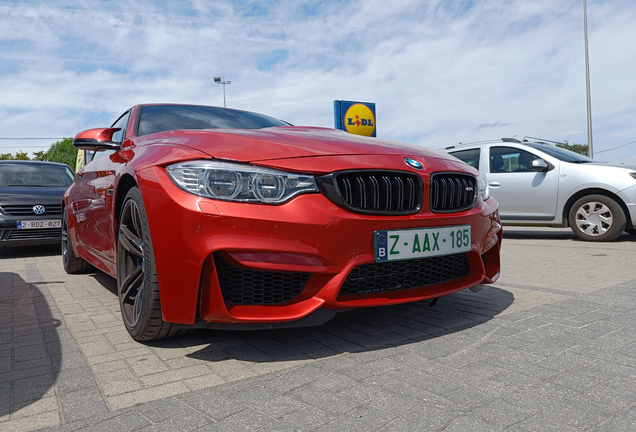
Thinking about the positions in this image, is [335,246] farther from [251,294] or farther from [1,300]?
[1,300]

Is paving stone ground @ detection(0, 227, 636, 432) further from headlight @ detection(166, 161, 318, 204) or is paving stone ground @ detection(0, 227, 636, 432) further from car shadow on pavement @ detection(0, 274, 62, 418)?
headlight @ detection(166, 161, 318, 204)

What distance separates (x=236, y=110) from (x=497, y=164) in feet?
18.1

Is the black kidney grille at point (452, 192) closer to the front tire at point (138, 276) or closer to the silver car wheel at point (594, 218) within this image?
the front tire at point (138, 276)

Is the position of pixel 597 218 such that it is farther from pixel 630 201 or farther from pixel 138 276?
pixel 138 276

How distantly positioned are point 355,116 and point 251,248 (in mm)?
16163

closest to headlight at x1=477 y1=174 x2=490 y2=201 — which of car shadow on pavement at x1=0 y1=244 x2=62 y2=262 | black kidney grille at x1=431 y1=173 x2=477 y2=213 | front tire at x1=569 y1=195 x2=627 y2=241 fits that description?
black kidney grille at x1=431 y1=173 x2=477 y2=213

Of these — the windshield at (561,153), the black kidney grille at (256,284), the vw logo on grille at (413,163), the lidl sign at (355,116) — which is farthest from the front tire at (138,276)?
the lidl sign at (355,116)

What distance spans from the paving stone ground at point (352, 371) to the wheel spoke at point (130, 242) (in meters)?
0.50

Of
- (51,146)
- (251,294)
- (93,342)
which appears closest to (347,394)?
(251,294)

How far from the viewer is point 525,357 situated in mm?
2455

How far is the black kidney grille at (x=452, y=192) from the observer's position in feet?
9.16

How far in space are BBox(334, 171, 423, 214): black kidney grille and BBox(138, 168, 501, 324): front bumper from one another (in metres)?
0.07

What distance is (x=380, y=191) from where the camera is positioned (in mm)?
2572

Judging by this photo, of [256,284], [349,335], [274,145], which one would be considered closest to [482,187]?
[349,335]
